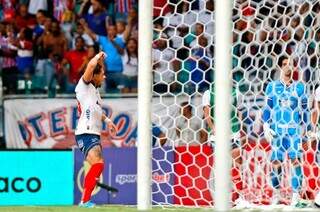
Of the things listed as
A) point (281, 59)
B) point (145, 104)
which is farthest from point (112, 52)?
point (145, 104)

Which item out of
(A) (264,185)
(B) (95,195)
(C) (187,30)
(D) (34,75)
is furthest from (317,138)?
(D) (34,75)

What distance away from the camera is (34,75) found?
51.2 feet

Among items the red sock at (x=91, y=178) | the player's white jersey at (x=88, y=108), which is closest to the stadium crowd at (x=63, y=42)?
the player's white jersey at (x=88, y=108)

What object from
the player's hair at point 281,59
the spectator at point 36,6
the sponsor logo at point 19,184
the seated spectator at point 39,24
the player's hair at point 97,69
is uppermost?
the spectator at point 36,6

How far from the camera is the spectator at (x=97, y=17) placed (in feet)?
53.0

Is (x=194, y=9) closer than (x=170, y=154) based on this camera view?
Yes

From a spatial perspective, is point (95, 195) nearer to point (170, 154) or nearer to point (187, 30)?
point (170, 154)

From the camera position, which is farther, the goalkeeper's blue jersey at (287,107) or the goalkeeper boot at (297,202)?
the goalkeeper's blue jersey at (287,107)

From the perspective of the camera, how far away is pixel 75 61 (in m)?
15.8

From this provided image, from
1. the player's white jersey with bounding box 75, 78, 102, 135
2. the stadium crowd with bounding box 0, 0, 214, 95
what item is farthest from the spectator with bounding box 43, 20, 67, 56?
the player's white jersey with bounding box 75, 78, 102, 135

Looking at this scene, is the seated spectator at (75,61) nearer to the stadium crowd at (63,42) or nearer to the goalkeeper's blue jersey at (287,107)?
the stadium crowd at (63,42)

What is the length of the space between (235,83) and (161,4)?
119 centimetres

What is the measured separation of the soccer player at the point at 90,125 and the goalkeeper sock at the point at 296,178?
2.00 meters

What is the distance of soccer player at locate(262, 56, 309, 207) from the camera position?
1190 cm
